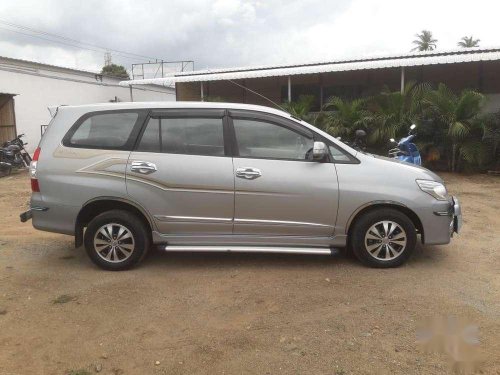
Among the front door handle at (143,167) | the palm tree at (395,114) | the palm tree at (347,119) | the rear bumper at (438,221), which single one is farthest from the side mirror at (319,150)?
the palm tree at (347,119)

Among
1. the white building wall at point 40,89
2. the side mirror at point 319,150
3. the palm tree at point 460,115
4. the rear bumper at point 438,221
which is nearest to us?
the side mirror at point 319,150

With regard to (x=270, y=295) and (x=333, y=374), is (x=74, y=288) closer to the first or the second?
(x=270, y=295)

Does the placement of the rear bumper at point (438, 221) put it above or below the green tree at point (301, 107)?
below

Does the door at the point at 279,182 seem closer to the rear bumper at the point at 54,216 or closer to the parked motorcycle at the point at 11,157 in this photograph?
the rear bumper at the point at 54,216

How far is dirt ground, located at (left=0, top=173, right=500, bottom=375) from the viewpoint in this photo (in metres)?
3.03

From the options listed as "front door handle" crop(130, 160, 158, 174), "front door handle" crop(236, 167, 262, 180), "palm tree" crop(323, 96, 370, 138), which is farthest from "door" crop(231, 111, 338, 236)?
"palm tree" crop(323, 96, 370, 138)

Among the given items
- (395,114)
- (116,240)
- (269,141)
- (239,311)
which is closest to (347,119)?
(395,114)

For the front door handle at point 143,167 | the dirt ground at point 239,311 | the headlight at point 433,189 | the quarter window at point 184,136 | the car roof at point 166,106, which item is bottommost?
the dirt ground at point 239,311

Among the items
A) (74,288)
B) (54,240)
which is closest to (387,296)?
(74,288)

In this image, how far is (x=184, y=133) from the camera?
4.71m

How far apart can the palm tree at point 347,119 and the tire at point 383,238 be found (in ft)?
25.4

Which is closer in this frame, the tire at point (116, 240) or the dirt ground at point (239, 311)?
the dirt ground at point (239, 311)

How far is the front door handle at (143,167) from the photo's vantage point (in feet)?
15.1

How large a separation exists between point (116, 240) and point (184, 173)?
3.28 ft
